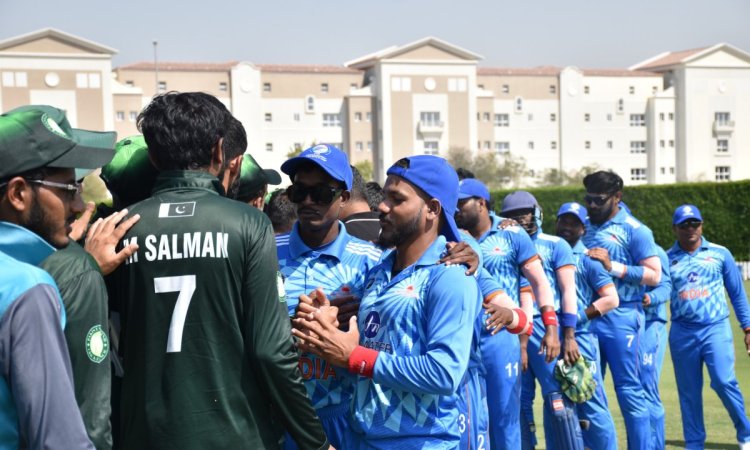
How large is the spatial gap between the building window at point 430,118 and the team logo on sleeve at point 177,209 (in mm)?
91429

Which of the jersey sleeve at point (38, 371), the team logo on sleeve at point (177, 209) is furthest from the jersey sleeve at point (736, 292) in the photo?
the jersey sleeve at point (38, 371)

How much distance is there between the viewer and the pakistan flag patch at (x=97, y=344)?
2.62 meters

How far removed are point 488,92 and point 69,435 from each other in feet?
324

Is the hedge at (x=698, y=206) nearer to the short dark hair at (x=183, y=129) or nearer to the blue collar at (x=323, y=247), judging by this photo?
the blue collar at (x=323, y=247)

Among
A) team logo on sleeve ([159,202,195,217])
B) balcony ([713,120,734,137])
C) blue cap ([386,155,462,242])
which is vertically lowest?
team logo on sleeve ([159,202,195,217])

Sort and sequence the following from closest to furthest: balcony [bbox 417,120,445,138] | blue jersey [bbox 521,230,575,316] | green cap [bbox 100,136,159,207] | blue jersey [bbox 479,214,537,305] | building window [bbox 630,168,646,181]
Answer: green cap [bbox 100,136,159,207] → blue jersey [bbox 479,214,537,305] → blue jersey [bbox 521,230,575,316] → balcony [bbox 417,120,445,138] → building window [bbox 630,168,646,181]

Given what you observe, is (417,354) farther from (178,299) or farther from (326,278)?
(178,299)

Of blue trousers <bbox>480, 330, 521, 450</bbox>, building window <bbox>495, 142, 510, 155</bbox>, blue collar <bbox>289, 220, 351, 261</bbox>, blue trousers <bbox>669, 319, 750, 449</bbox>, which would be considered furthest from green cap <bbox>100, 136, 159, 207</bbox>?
building window <bbox>495, 142, 510, 155</bbox>

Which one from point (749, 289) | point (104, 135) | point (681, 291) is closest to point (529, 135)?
point (749, 289)

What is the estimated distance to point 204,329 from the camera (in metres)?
2.99

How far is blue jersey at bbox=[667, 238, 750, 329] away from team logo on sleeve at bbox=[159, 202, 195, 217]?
693cm

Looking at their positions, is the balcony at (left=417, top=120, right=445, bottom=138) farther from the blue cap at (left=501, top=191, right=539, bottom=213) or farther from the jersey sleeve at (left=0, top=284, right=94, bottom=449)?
the jersey sleeve at (left=0, top=284, right=94, bottom=449)

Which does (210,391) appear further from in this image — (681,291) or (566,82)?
(566,82)

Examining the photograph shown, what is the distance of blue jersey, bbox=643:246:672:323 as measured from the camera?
8719mm
